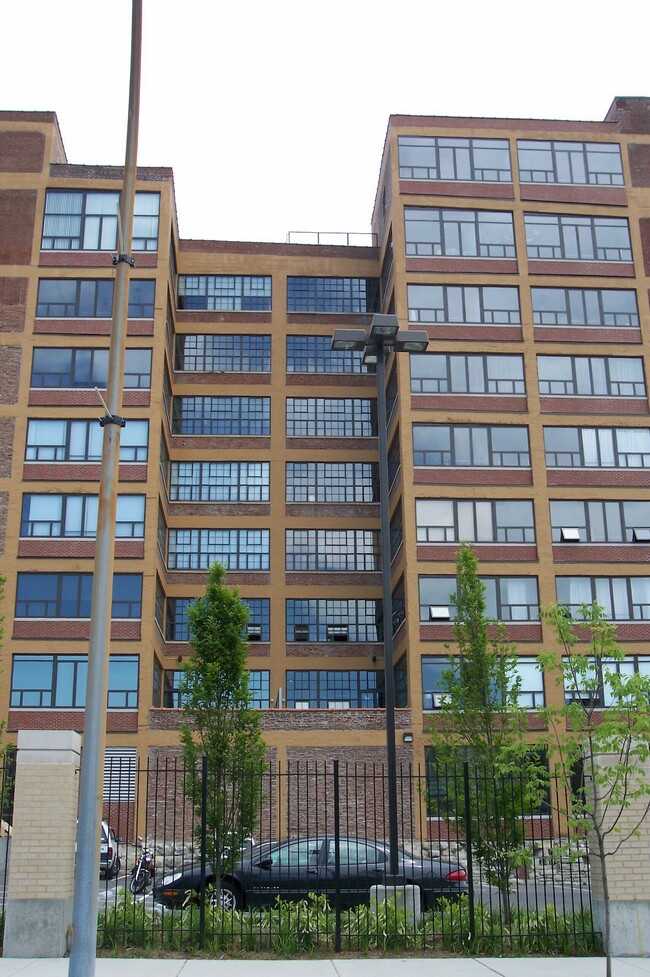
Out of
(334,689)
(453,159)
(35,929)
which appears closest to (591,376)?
(453,159)

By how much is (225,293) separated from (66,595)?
1676 centimetres

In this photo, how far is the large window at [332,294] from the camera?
1898 inches

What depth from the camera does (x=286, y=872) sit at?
17.0 meters

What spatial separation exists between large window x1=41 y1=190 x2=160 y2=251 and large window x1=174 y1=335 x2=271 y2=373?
562cm

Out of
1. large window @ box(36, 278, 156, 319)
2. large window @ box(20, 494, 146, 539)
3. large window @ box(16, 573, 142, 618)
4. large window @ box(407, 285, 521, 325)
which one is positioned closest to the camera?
large window @ box(16, 573, 142, 618)

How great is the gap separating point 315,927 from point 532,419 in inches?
1168

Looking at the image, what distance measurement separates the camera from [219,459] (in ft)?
150

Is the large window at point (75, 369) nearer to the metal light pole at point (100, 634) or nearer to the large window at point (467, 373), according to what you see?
the large window at point (467, 373)

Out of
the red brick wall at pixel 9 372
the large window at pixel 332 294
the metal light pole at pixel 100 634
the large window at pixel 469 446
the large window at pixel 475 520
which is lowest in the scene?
the metal light pole at pixel 100 634

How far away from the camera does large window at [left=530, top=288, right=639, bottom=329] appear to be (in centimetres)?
4309

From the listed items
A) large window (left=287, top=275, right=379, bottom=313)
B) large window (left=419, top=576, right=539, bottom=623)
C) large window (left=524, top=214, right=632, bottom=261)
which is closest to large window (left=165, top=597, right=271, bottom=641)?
large window (left=419, top=576, right=539, bottom=623)

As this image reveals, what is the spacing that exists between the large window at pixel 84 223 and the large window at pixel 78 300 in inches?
56.4

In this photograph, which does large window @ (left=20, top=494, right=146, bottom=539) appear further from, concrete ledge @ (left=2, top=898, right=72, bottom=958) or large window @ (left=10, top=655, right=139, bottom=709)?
concrete ledge @ (left=2, top=898, right=72, bottom=958)

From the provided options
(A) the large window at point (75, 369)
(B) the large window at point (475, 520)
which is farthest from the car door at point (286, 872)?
(A) the large window at point (75, 369)
